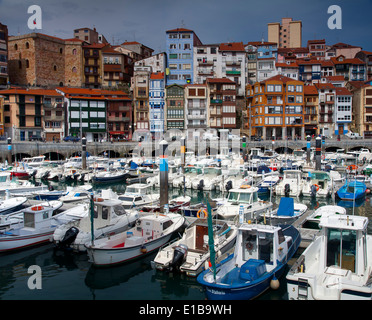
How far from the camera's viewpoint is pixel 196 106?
71.8 m

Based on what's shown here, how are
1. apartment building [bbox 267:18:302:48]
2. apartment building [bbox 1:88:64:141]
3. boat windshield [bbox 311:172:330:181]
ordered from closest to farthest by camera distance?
boat windshield [bbox 311:172:330:181]
apartment building [bbox 1:88:64:141]
apartment building [bbox 267:18:302:48]

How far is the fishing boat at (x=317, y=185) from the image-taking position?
3108 centimetres

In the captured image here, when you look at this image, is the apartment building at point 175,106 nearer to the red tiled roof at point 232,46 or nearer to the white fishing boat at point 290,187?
the red tiled roof at point 232,46

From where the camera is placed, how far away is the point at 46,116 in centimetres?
6825

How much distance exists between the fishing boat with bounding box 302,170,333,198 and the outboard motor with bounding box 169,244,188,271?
1909 centimetres

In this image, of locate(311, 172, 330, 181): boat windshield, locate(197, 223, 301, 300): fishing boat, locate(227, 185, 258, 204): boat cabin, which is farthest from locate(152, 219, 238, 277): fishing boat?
locate(311, 172, 330, 181): boat windshield

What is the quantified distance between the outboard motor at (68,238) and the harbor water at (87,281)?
43 centimetres

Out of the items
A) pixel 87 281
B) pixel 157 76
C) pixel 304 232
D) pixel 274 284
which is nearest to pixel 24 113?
pixel 157 76

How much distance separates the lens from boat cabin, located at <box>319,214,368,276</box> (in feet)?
38.3

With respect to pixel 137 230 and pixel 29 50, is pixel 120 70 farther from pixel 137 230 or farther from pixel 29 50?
pixel 137 230

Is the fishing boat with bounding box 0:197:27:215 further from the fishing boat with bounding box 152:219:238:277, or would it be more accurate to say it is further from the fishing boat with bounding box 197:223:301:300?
the fishing boat with bounding box 197:223:301:300

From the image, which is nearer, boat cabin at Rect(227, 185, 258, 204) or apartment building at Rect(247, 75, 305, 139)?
boat cabin at Rect(227, 185, 258, 204)

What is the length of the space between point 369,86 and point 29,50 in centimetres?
7254
